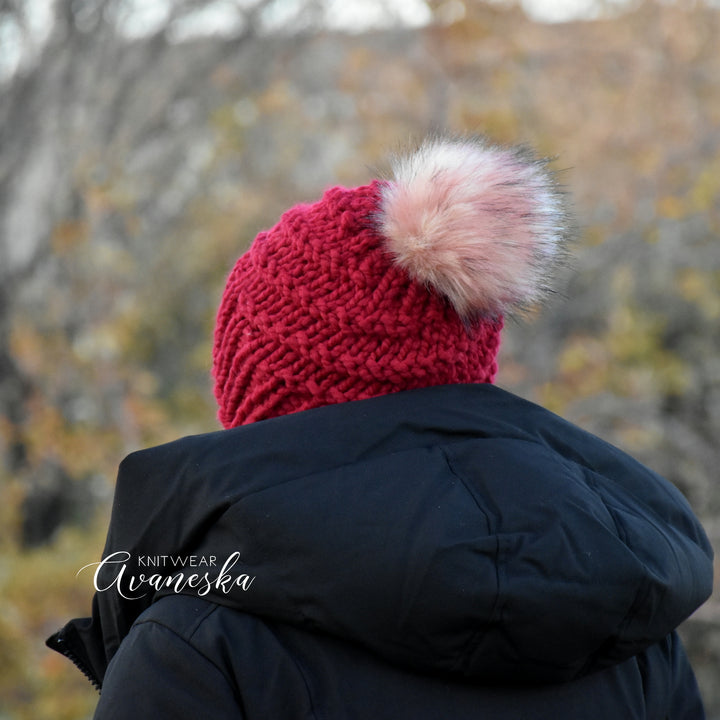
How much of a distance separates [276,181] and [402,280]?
14.8 feet

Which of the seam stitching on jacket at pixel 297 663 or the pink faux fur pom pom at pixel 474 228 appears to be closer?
the seam stitching on jacket at pixel 297 663

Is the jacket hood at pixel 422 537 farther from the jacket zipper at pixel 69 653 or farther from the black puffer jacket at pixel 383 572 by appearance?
the jacket zipper at pixel 69 653

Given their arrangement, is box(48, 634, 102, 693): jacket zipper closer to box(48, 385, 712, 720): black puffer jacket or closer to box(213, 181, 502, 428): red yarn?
box(48, 385, 712, 720): black puffer jacket

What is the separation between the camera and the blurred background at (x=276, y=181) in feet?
14.6

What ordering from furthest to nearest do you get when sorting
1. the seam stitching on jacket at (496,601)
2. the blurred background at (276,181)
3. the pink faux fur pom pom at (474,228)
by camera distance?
the blurred background at (276,181) → the pink faux fur pom pom at (474,228) → the seam stitching on jacket at (496,601)

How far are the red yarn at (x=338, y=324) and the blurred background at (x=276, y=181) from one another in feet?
10.5

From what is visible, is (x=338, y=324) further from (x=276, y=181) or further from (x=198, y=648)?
(x=276, y=181)

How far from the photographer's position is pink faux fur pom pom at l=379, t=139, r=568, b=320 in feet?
3.62

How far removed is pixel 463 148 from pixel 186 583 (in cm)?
68

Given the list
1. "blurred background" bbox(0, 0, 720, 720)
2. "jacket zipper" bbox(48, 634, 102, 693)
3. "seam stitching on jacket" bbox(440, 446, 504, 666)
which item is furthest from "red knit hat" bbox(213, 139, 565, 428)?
"blurred background" bbox(0, 0, 720, 720)

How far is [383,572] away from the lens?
0.92 m

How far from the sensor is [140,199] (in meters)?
5.07

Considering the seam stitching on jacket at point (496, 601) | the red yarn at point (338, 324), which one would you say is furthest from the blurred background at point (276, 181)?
the seam stitching on jacket at point (496, 601)

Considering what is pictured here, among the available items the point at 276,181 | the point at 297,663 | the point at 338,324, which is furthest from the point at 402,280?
the point at 276,181
